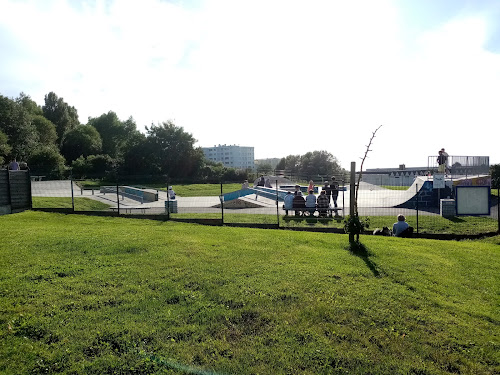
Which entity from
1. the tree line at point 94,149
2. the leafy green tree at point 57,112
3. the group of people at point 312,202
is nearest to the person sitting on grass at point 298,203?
the group of people at point 312,202

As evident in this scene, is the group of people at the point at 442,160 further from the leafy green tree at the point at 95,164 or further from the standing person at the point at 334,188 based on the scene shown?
the leafy green tree at the point at 95,164

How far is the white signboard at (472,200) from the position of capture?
455 inches

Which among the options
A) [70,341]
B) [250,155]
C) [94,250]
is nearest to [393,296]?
[70,341]

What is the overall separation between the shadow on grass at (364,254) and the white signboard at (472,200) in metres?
7.14

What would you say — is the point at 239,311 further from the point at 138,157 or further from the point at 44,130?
the point at 44,130

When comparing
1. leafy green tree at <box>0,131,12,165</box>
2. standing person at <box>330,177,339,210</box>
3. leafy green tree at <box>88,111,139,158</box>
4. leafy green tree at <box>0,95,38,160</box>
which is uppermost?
leafy green tree at <box>88,111,139,158</box>

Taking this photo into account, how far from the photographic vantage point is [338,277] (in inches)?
197

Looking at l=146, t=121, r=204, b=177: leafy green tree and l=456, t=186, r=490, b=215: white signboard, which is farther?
l=146, t=121, r=204, b=177: leafy green tree

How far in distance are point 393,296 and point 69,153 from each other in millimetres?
63342

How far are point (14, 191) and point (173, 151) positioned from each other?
3934 centimetres

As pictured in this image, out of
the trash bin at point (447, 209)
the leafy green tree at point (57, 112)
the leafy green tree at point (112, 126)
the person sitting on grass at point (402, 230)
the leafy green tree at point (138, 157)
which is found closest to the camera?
the person sitting on grass at point (402, 230)

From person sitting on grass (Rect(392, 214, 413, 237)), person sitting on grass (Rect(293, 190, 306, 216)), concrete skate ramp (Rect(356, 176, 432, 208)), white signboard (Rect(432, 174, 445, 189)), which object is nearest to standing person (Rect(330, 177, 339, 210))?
concrete skate ramp (Rect(356, 176, 432, 208))

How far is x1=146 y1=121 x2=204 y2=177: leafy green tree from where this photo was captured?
5097cm

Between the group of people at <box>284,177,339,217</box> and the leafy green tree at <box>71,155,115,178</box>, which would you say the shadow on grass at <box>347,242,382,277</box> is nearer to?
the group of people at <box>284,177,339,217</box>
